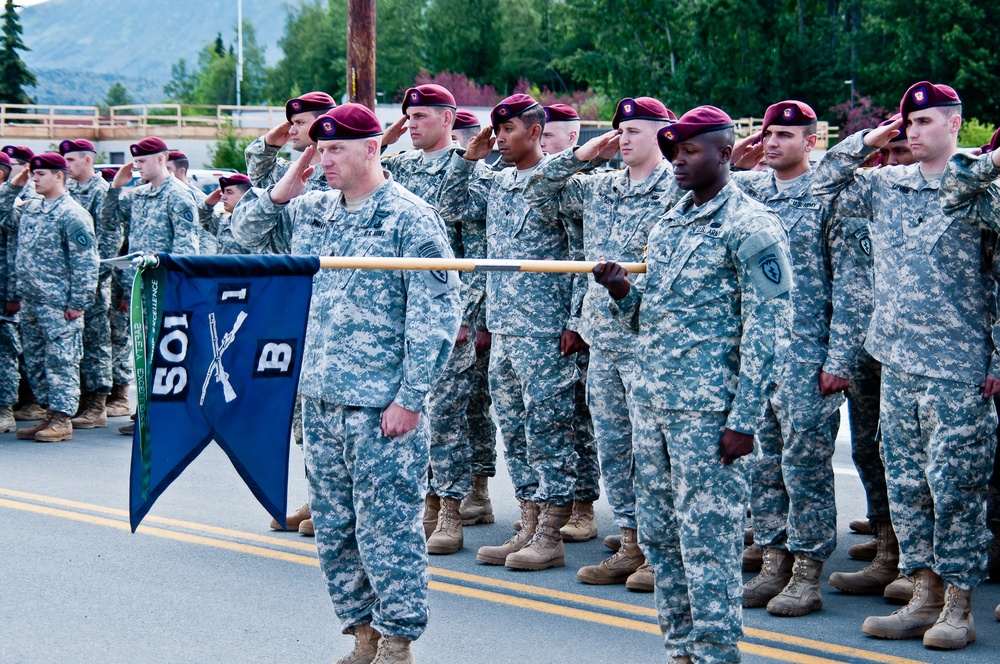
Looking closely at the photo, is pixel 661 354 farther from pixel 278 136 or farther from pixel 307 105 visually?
pixel 278 136

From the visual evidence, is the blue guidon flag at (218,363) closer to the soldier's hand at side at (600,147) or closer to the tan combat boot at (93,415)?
the soldier's hand at side at (600,147)

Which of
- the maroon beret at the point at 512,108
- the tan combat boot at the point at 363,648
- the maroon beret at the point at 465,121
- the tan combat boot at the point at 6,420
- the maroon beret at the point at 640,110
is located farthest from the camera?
the tan combat boot at the point at 6,420

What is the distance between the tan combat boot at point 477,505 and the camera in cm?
790

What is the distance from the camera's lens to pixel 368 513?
5000mm

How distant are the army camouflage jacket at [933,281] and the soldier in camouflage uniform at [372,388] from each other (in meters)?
2.12

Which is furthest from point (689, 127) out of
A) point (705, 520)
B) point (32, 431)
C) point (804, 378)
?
point (32, 431)

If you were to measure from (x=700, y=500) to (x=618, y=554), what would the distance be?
202cm

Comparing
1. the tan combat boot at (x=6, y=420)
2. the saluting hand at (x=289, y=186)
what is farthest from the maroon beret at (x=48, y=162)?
the saluting hand at (x=289, y=186)

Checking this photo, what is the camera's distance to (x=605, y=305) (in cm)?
656

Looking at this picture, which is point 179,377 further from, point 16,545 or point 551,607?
point 16,545

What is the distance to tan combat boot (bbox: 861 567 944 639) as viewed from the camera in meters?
5.68

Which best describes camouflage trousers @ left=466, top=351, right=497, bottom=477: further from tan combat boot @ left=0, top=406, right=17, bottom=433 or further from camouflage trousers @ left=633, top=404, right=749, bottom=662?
tan combat boot @ left=0, top=406, right=17, bottom=433

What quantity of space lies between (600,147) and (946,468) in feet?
7.70

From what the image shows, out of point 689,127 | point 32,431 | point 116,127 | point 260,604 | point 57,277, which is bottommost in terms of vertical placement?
point 260,604
